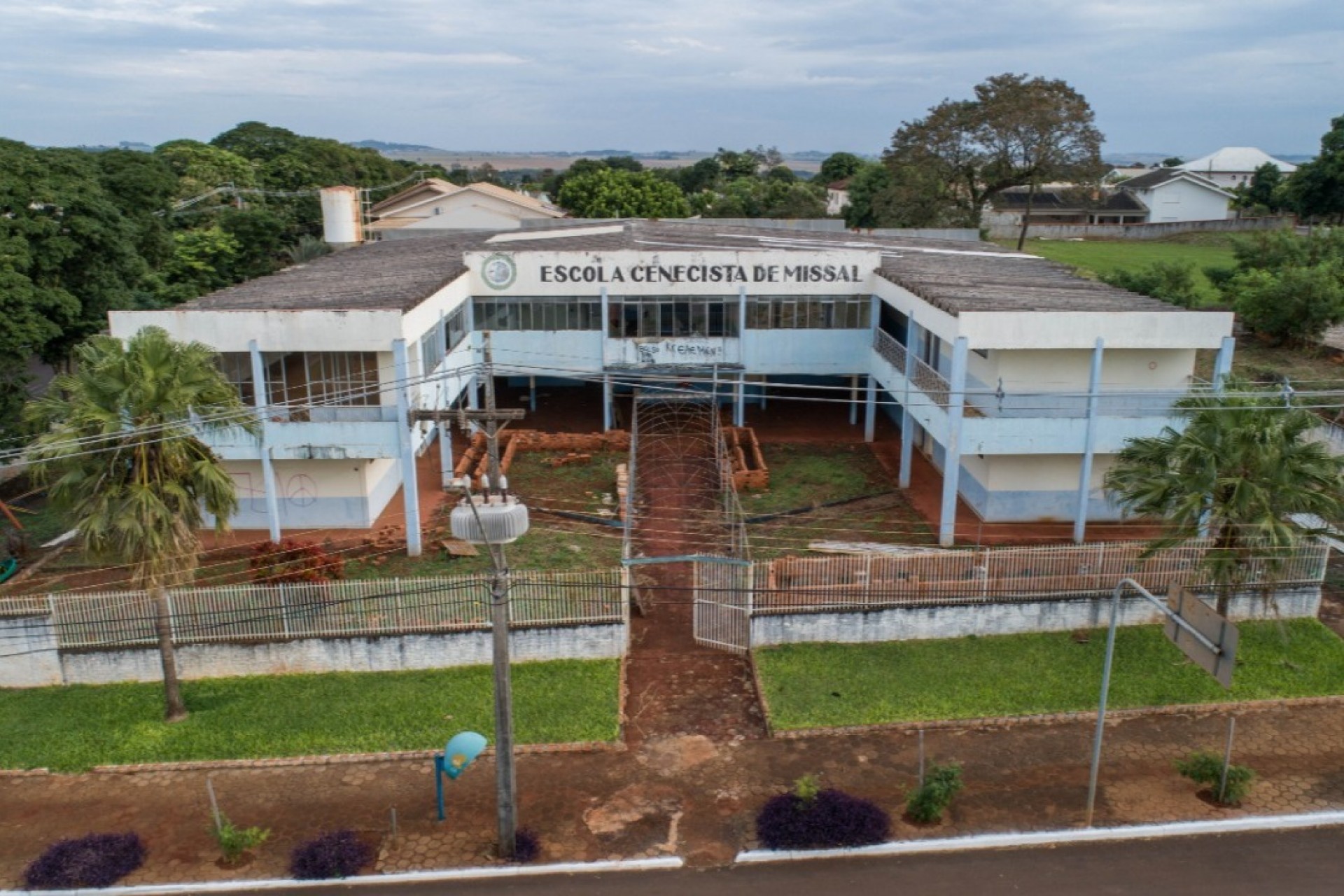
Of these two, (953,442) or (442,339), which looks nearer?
(953,442)

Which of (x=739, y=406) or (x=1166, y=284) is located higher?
(x=1166, y=284)

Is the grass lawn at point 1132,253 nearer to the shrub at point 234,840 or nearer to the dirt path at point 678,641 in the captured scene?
the dirt path at point 678,641

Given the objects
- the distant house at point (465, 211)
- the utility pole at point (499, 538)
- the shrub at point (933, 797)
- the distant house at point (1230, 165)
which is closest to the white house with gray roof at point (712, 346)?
the utility pole at point (499, 538)

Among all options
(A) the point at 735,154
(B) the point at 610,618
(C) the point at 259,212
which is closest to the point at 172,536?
(B) the point at 610,618

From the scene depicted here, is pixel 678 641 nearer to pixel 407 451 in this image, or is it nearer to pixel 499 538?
pixel 407 451

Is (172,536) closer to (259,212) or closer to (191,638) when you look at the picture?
(191,638)

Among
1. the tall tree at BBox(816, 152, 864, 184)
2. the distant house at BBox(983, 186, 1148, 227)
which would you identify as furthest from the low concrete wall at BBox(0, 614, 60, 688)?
the tall tree at BBox(816, 152, 864, 184)

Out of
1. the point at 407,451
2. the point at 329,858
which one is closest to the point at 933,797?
the point at 329,858
